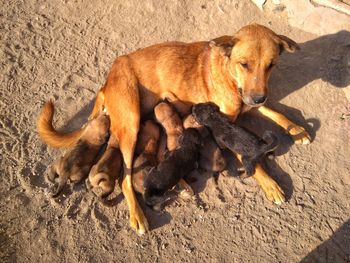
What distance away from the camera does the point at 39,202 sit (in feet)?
16.9

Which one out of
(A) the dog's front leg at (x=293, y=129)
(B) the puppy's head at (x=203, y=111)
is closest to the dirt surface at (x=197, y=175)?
(A) the dog's front leg at (x=293, y=129)

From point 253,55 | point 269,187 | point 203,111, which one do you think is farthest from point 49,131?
point 269,187

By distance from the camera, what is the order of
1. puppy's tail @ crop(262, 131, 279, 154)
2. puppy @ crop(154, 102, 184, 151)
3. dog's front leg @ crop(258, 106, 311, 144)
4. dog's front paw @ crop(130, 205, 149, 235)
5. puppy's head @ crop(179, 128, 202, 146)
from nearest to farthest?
puppy's tail @ crop(262, 131, 279, 154) → dog's front paw @ crop(130, 205, 149, 235) → puppy's head @ crop(179, 128, 202, 146) → puppy @ crop(154, 102, 184, 151) → dog's front leg @ crop(258, 106, 311, 144)

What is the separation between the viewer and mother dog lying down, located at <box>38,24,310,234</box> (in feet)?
16.3

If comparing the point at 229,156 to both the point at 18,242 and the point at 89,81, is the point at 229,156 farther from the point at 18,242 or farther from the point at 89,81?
the point at 18,242

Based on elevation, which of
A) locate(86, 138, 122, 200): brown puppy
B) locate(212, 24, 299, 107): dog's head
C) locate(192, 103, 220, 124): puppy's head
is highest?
locate(212, 24, 299, 107): dog's head

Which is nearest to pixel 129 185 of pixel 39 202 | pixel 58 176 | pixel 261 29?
pixel 58 176

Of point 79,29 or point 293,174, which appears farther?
point 79,29

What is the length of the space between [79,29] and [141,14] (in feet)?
3.84

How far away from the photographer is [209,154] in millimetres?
5070

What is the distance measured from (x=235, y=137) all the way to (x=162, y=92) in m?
1.28

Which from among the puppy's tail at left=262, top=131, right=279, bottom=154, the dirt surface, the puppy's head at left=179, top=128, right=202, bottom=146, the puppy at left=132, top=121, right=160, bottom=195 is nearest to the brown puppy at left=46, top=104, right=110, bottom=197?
the dirt surface

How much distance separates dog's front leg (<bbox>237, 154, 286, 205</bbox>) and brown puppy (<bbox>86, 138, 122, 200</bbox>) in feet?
6.34

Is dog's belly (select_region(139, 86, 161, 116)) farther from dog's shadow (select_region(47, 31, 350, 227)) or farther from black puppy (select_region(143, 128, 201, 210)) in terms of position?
dog's shadow (select_region(47, 31, 350, 227))
